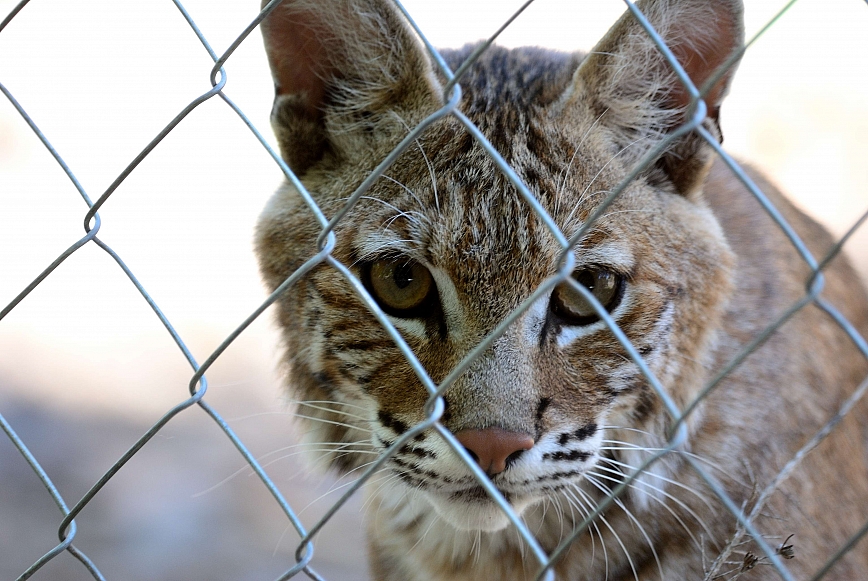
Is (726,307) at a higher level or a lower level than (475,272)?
lower

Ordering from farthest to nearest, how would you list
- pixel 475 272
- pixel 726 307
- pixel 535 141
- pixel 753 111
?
pixel 753 111 → pixel 726 307 → pixel 535 141 → pixel 475 272

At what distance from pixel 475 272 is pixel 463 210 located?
0.59 ft

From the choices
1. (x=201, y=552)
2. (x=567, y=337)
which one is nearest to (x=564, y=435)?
(x=567, y=337)

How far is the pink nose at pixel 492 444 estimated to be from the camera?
1.81 m

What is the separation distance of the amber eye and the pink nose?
411mm

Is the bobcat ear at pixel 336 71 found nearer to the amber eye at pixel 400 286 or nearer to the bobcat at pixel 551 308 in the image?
the bobcat at pixel 551 308

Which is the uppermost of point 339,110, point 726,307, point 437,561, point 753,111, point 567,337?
point 339,110

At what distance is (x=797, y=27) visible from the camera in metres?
6.88

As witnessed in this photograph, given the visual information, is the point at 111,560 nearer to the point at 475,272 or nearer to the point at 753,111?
the point at 475,272

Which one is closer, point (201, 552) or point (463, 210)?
point (463, 210)

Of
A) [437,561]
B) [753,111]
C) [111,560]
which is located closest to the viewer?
[437,561]

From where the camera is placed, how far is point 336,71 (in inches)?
94.0

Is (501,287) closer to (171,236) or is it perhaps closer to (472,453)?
(472,453)

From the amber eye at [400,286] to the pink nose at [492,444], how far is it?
411 mm
